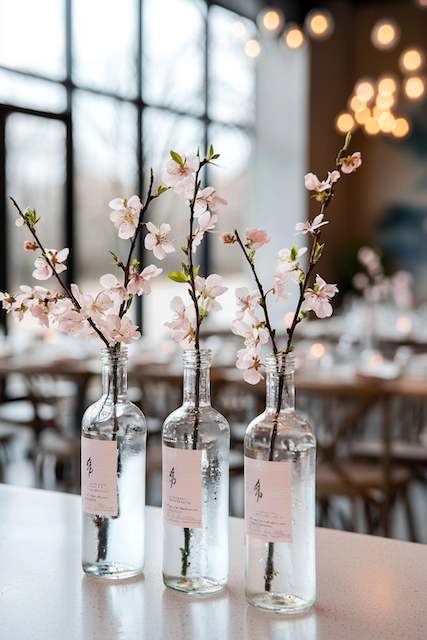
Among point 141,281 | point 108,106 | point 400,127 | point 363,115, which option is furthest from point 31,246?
point 108,106

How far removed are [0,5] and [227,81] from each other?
350 centimetres

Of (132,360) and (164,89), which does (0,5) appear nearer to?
(164,89)

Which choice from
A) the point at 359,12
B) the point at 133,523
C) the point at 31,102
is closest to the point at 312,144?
the point at 359,12

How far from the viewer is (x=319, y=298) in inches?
44.9

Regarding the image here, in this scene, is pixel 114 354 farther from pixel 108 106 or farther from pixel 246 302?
pixel 108 106

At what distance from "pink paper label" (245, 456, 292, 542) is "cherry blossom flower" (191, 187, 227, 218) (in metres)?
0.31

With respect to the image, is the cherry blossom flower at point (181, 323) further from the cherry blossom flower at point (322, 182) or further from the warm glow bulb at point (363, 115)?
the warm glow bulb at point (363, 115)

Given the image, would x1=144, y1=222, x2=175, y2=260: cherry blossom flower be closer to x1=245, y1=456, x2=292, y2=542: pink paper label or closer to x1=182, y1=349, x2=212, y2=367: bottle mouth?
x1=182, y1=349, x2=212, y2=367: bottle mouth

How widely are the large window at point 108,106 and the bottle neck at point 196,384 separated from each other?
17.8ft

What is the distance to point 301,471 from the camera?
1.16 meters

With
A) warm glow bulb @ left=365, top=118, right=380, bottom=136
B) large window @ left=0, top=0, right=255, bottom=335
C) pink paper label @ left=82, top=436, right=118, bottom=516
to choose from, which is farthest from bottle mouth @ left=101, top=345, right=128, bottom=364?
warm glow bulb @ left=365, top=118, right=380, bottom=136

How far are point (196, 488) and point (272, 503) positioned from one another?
114 mm

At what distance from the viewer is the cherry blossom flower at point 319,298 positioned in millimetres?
1136

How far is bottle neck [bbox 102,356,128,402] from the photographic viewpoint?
1273 millimetres
